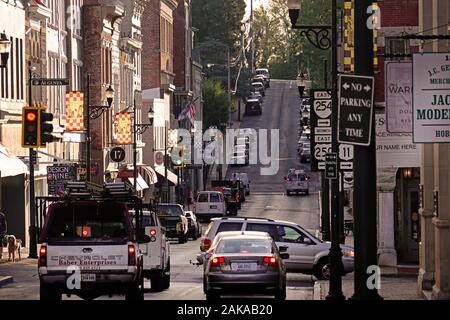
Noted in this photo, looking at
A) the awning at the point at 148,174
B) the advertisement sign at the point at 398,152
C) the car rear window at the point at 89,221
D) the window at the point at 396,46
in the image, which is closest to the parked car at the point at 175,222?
the window at the point at 396,46

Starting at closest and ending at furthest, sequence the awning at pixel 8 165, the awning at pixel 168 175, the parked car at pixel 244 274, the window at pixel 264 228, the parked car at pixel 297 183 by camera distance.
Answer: the parked car at pixel 244 274 < the window at pixel 264 228 < the awning at pixel 8 165 < the awning at pixel 168 175 < the parked car at pixel 297 183

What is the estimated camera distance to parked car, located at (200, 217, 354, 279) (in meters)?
38.6

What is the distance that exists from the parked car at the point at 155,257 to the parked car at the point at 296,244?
4.18 m

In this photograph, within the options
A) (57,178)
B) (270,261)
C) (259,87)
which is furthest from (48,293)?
(259,87)

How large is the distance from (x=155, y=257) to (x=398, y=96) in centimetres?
880

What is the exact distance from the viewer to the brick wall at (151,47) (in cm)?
10738

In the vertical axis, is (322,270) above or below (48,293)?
below

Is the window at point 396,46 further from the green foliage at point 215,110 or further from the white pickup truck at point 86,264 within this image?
the green foliage at point 215,110

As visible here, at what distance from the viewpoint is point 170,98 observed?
114000 mm

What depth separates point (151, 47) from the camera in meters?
108

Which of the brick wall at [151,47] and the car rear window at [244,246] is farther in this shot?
the brick wall at [151,47]

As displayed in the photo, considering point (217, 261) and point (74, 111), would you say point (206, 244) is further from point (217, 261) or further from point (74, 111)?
point (74, 111)

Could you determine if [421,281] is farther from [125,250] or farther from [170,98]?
[170,98]

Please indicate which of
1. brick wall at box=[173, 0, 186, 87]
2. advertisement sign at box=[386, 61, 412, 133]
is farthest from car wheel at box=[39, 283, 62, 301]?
brick wall at box=[173, 0, 186, 87]
